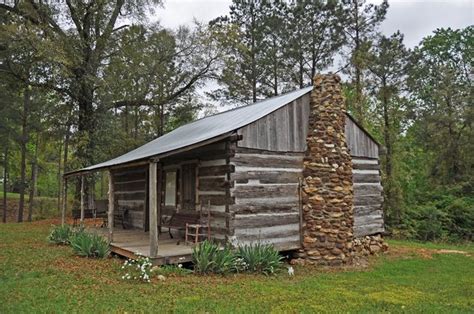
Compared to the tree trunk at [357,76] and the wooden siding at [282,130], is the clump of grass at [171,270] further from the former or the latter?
the tree trunk at [357,76]

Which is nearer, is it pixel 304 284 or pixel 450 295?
pixel 450 295

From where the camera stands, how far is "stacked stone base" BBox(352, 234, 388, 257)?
39.6 feet

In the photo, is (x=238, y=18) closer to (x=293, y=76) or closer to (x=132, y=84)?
(x=293, y=76)

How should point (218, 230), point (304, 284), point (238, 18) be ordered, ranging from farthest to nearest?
1. point (238, 18)
2. point (218, 230)
3. point (304, 284)

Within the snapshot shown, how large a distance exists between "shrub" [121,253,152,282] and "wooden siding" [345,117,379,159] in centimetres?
730

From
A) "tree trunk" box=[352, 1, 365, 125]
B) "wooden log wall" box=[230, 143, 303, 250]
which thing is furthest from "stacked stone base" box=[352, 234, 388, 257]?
"tree trunk" box=[352, 1, 365, 125]

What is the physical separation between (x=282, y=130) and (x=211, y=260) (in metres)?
4.01

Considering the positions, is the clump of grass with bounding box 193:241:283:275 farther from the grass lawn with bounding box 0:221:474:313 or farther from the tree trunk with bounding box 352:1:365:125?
the tree trunk with bounding box 352:1:365:125

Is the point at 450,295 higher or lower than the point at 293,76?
lower

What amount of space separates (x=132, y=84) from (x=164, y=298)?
1853cm

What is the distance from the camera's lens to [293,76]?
80.7 feet

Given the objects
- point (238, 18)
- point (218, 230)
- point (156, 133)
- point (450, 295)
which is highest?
point (238, 18)

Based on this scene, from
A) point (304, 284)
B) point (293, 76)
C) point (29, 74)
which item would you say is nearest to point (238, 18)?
point (293, 76)

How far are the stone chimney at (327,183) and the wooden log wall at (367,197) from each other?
1634 millimetres
